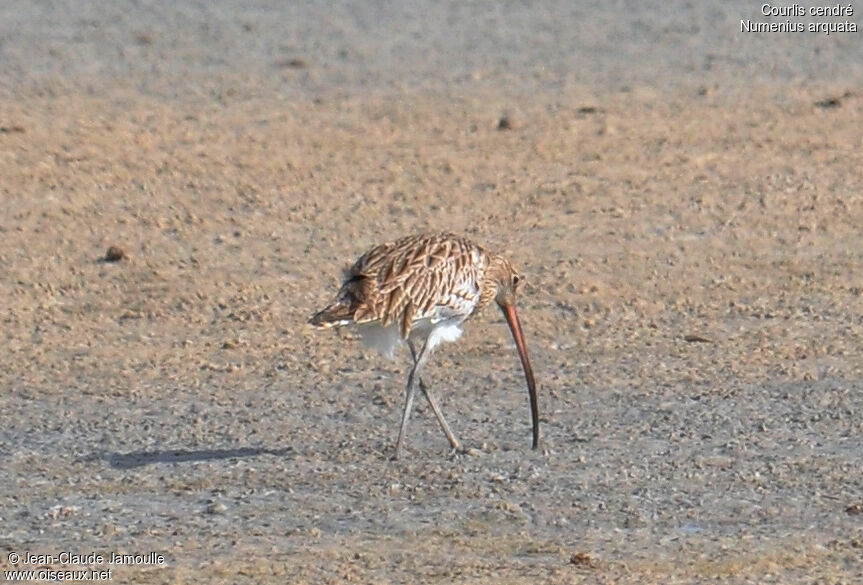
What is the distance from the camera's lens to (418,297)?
9273 millimetres

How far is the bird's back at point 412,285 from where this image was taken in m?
9.13

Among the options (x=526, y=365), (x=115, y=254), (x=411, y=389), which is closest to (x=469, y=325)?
(x=526, y=365)

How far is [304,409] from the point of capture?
1009 cm

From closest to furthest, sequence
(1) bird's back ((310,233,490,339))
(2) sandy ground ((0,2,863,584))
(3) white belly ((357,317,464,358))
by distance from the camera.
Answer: (2) sandy ground ((0,2,863,584))
(1) bird's back ((310,233,490,339))
(3) white belly ((357,317,464,358))

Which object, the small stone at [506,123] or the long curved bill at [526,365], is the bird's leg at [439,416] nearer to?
the long curved bill at [526,365]

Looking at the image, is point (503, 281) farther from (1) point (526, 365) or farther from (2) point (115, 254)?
(2) point (115, 254)

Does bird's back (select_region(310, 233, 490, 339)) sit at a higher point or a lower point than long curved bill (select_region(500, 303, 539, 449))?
higher

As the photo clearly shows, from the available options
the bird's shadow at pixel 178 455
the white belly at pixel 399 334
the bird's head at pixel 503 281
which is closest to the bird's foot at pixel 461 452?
the white belly at pixel 399 334

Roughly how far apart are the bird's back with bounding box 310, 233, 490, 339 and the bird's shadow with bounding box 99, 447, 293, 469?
70 centimetres

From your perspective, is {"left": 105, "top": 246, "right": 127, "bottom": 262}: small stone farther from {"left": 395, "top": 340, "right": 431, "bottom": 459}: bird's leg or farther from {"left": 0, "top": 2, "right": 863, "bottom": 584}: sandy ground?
{"left": 395, "top": 340, "right": 431, "bottom": 459}: bird's leg

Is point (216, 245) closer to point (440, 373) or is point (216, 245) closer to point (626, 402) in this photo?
point (440, 373)

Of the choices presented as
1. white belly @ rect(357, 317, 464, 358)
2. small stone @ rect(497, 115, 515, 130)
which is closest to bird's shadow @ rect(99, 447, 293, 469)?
white belly @ rect(357, 317, 464, 358)

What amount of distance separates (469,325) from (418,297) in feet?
7.79

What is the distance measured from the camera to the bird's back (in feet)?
30.0
